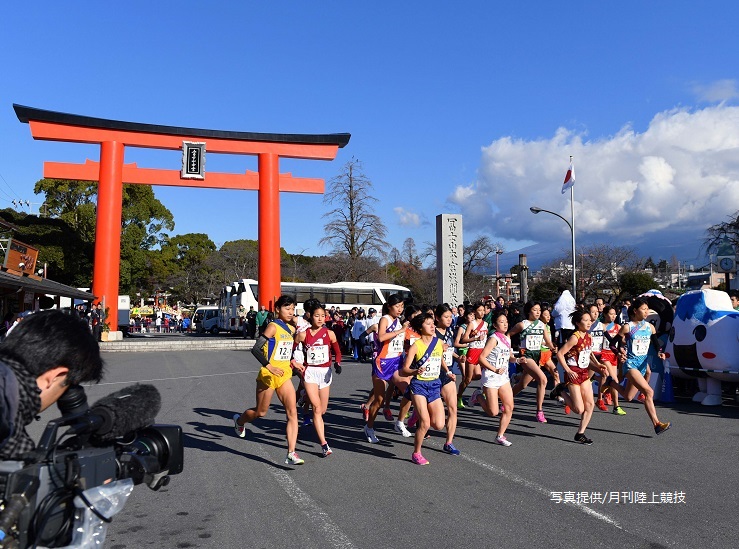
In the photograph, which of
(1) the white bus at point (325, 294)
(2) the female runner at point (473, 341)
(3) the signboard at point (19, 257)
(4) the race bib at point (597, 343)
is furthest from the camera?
(1) the white bus at point (325, 294)

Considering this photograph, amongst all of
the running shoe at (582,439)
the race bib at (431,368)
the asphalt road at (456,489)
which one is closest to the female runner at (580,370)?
the running shoe at (582,439)

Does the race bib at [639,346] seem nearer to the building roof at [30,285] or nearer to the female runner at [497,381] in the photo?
the female runner at [497,381]

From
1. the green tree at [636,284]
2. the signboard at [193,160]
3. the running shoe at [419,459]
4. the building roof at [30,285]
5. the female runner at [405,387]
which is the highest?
the signboard at [193,160]

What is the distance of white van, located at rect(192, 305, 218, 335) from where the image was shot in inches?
1816

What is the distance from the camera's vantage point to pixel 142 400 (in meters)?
2.49

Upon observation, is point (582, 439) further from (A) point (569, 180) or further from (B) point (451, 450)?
(A) point (569, 180)

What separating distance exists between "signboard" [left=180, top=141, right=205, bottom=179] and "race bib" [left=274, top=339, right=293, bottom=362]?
75.0 ft

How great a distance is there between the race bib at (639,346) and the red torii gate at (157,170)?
2198 cm

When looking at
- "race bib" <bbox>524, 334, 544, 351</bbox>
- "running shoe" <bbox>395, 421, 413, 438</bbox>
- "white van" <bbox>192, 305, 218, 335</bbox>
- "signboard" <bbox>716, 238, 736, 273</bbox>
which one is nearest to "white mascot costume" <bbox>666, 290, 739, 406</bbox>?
"race bib" <bbox>524, 334, 544, 351</bbox>

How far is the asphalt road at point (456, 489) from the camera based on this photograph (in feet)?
14.9

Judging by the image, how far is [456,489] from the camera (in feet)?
19.0

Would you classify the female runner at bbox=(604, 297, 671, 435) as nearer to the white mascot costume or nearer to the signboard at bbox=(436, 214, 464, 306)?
the white mascot costume

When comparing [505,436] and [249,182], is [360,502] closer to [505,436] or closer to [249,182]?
[505,436]

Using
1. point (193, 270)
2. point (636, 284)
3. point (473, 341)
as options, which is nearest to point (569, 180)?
point (636, 284)
